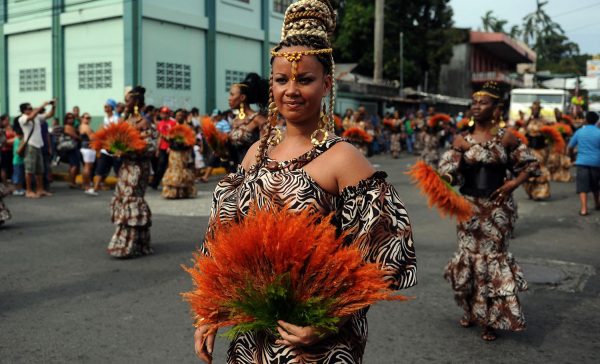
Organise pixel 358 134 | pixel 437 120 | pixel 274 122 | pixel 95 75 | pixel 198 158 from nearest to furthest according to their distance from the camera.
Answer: pixel 274 122, pixel 358 134, pixel 198 158, pixel 437 120, pixel 95 75

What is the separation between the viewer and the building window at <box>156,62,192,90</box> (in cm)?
2031

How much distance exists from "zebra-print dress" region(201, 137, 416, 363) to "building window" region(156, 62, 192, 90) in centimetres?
1866

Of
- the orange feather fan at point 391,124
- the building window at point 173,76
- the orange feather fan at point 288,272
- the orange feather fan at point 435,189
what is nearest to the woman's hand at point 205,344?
the orange feather fan at point 288,272

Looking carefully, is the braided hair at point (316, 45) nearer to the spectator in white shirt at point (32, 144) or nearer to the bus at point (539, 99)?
Result: the spectator in white shirt at point (32, 144)

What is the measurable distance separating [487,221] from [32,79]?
21.2 metres

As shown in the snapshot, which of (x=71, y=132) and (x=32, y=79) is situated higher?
(x=32, y=79)

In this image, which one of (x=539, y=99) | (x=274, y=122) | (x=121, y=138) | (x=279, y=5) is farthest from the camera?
(x=539, y=99)

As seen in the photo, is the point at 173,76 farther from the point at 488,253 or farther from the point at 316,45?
the point at 316,45

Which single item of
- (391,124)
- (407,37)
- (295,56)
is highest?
(407,37)

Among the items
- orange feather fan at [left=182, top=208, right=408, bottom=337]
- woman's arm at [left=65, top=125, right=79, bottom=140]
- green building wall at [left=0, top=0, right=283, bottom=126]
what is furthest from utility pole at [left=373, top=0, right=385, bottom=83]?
orange feather fan at [left=182, top=208, right=408, bottom=337]

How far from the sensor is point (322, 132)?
251cm

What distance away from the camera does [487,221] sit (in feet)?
16.9

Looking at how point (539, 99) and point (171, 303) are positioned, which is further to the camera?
point (539, 99)

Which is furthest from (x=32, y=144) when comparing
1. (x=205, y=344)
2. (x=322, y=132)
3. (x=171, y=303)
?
(x=322, y=132)
